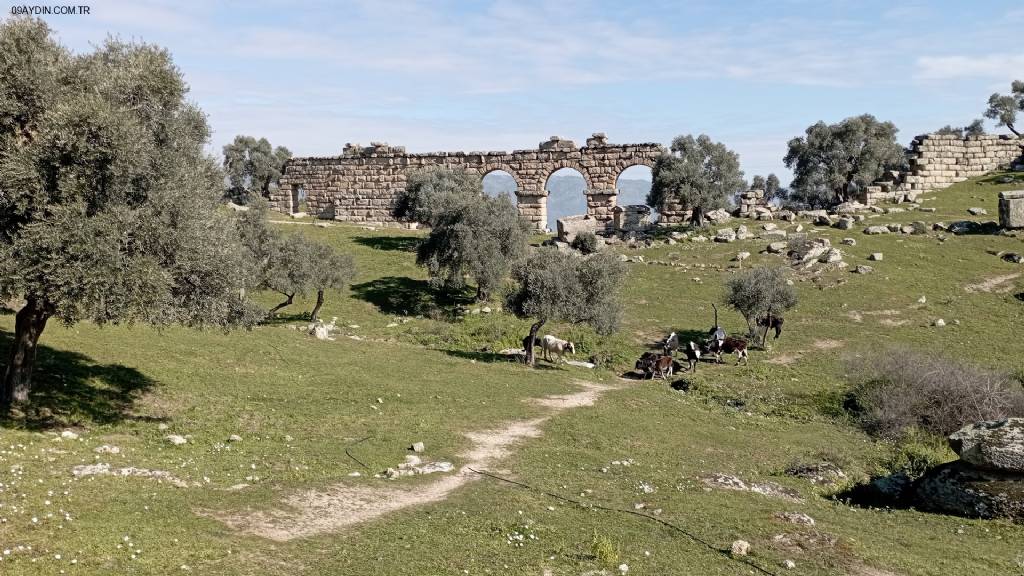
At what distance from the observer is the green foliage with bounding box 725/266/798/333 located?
36125 millimetres

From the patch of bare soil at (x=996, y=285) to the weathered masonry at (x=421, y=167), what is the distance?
29.5 metres

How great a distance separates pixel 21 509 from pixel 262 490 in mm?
3995

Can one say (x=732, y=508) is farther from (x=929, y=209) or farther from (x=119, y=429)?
(x=929, y=209)

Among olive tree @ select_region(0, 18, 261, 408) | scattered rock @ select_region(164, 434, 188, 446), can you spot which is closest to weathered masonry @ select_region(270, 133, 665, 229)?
olive tree @ select_region(0, 18, 261, 408)

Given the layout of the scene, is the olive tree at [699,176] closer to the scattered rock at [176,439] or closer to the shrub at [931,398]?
the shrub at [931,398]

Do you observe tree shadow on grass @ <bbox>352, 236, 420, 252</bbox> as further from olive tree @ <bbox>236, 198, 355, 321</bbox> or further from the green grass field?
olive tree @ <bbox>236, 198, 355, 321</bbox>

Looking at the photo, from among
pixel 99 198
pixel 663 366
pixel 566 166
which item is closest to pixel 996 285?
pixel 663 366

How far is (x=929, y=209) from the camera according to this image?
59.1 m

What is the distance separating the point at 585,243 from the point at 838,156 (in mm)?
24348

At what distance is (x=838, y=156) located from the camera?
6241cm

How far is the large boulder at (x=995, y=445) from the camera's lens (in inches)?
632

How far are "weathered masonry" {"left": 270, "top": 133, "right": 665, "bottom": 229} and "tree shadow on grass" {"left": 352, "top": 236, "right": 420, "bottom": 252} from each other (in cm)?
1474

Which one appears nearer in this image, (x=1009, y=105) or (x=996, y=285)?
(x=996, y=285)

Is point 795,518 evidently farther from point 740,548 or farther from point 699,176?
point 699,176
